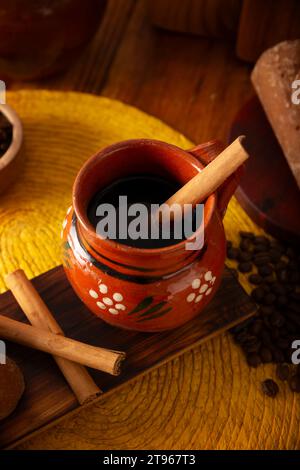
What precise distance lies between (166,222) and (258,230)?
41cm

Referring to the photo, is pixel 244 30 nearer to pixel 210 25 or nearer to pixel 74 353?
pixel 210 25

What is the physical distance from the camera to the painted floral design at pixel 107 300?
2.76 ft

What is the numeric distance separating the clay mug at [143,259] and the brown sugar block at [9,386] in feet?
0.46

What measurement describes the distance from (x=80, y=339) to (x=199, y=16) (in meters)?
0.93

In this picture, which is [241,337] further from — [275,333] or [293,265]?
[293,265]

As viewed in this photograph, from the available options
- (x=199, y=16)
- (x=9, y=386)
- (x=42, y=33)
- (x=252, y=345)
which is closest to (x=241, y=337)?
(x=252, y=345)

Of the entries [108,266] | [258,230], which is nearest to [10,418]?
[108,266]

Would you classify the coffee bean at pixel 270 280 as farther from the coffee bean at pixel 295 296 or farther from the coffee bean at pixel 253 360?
the coffee bean at pixel 253 360

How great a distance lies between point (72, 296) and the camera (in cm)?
100

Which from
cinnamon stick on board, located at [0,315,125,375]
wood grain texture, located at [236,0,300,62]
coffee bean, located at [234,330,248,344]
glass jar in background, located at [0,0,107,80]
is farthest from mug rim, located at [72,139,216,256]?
wood grain texture, located at [236,0,300,62]

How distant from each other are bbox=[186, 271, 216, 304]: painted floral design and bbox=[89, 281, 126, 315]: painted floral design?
10cm

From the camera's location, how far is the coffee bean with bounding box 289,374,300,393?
1020 millimetres

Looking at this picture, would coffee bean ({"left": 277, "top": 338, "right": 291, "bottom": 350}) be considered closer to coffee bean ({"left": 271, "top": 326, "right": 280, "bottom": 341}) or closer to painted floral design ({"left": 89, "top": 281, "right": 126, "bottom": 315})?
coffee bean ({"left": 271, "top": 326, "right": 280, "bottom": 341})

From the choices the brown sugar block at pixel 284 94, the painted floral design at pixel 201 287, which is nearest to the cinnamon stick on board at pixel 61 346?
the painted floral design at pixel 201 287
